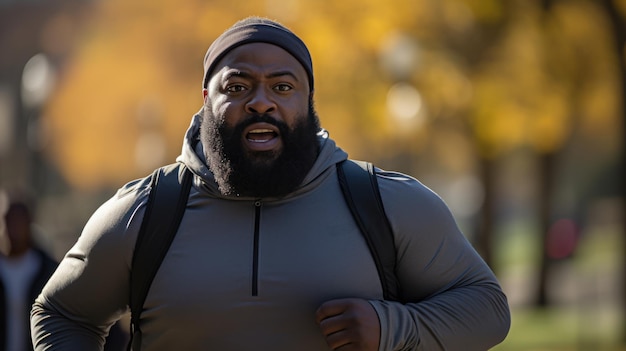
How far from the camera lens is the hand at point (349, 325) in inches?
131

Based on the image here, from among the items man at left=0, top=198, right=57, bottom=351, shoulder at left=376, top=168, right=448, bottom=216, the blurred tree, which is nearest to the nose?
shoulder at left=376, top=168, right=448, bottom=216

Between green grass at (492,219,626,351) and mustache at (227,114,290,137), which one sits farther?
green grass at (492,219,626,351)

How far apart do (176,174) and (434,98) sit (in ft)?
59.1

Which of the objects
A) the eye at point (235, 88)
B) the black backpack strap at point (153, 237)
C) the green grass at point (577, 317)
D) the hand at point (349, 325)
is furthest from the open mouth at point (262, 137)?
the green grass at point (577, 317)

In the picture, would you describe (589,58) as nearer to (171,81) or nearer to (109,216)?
(171,81)

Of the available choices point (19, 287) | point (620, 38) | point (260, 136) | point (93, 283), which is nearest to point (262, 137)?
point (260, 136)

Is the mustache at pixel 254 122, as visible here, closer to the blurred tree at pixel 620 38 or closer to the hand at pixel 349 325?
the hand at pixel 349 325

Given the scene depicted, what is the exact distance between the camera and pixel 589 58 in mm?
17812

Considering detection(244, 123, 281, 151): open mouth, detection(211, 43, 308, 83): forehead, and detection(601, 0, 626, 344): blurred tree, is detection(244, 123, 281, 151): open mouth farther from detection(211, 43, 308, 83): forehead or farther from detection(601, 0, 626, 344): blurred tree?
detection(601, 0, 626, 344): blurred tree

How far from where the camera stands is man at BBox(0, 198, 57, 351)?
7637 mm

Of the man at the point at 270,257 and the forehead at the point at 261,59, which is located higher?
the forehead at the point at 261,59

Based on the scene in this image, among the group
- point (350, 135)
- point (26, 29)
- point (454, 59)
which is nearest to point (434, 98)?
point (454, 59)

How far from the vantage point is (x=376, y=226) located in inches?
139

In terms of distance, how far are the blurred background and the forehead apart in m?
9.82
